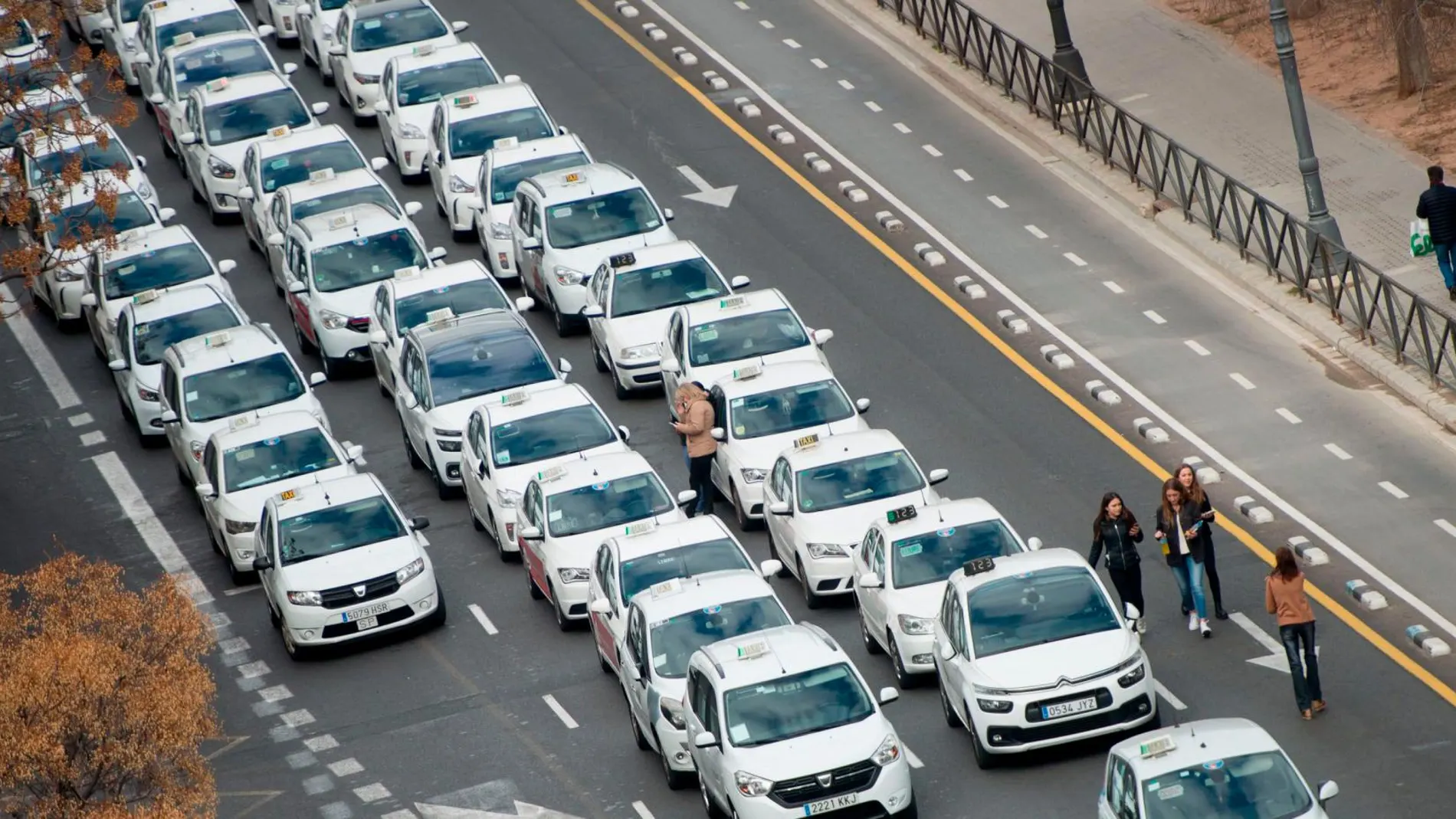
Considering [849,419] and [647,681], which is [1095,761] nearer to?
[647,681]

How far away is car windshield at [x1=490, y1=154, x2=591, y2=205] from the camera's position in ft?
117

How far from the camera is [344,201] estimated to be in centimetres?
3584

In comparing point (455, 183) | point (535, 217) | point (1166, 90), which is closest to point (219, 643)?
point (535, 217)

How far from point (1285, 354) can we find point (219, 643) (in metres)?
13.0

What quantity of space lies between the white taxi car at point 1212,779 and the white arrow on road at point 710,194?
18368mm

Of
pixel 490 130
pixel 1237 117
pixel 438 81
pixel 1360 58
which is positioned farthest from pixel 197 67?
pixel 1360 58

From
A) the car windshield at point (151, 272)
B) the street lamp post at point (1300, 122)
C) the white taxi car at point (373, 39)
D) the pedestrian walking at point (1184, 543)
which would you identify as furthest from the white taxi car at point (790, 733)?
the white taxi car at point (373, 39)

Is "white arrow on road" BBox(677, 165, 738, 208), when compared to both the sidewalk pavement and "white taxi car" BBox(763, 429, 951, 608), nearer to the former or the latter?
the sidewalk pavement

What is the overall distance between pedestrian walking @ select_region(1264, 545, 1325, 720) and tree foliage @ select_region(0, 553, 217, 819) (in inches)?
361

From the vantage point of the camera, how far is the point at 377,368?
109 feet

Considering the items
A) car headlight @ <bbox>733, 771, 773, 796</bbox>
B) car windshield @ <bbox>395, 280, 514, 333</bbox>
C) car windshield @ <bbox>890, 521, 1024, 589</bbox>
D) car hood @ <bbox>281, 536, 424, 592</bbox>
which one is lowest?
car hood @ <bbox>281, 536, 424, 592</bbox>

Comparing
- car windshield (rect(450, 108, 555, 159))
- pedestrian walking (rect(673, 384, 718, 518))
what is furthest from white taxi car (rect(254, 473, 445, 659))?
car windshield (rect(450, 108, 555, 159))

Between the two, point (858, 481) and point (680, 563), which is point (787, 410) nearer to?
point (858, 481)

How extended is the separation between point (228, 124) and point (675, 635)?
18063 millimetres
